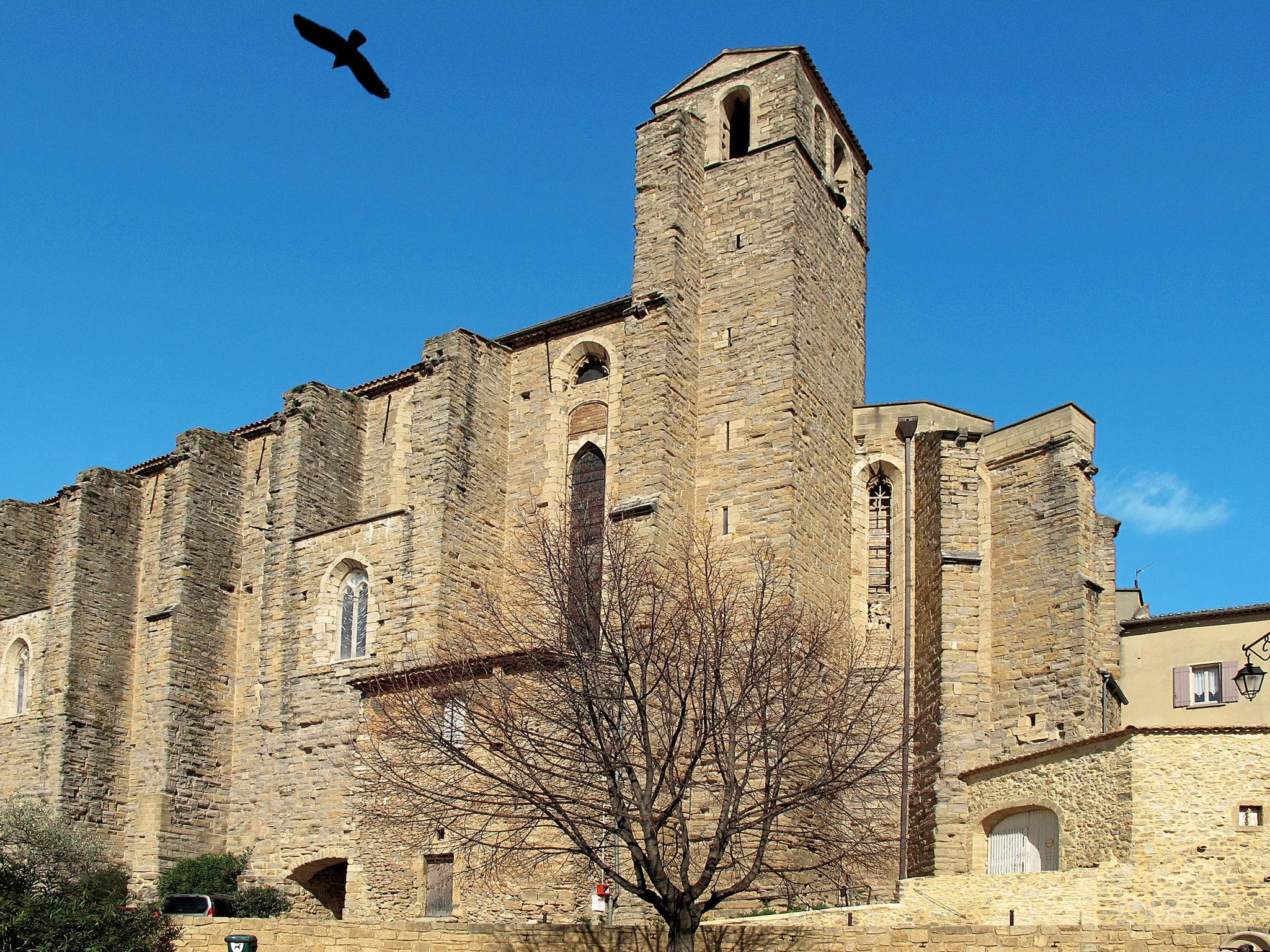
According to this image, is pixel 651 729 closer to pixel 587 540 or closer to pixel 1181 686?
pixel 587 540

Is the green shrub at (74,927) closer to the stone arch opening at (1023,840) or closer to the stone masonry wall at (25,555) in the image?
the stone arch opening at (1023,840)

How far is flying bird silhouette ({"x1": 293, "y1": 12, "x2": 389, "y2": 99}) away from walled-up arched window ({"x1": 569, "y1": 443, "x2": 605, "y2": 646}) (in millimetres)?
12420

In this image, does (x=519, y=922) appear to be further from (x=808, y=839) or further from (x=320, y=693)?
(x=320, y=693)

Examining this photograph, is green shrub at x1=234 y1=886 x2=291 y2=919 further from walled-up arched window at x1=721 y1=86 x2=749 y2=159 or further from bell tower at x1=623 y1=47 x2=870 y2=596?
walled-up arched window at x1=721 y1=86 x2=749 y2=159

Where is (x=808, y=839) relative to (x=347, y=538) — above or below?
below

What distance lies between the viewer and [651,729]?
20.9 metres

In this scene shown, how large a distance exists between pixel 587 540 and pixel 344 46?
58.2ft

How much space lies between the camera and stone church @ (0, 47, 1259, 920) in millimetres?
25594

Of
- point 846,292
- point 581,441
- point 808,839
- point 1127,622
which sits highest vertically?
point 846,292

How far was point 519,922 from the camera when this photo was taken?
22547 mm

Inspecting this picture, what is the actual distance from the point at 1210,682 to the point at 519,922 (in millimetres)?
14004

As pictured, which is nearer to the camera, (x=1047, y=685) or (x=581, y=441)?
(x=1047, y=685)

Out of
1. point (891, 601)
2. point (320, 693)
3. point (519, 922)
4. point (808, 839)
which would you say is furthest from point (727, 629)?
point (320, 693)

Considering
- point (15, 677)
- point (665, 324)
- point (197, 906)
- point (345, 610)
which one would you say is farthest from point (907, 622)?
point (15, 677)
